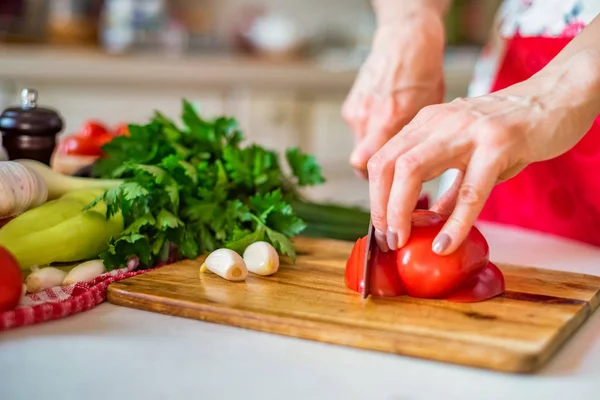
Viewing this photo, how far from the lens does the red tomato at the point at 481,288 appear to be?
961 millimetres

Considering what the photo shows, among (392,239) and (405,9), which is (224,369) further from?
(405,9)

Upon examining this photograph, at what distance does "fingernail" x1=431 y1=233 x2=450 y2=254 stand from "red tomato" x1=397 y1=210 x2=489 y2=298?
13 millimetres

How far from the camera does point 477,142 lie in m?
0.93

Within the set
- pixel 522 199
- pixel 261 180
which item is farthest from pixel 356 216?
pixel 522 199

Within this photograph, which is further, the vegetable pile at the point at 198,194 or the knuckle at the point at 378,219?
the vegetable pile at the point at 198,194

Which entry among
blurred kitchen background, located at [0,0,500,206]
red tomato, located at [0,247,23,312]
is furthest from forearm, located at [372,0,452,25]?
blurred kitchen background, located at [0,0,500,206]

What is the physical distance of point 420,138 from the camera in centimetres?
94

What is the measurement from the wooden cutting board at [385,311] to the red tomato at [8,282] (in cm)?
13

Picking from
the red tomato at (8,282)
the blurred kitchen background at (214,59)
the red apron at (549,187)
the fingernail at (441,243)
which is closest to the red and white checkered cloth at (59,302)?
the red tomato at (8,282)

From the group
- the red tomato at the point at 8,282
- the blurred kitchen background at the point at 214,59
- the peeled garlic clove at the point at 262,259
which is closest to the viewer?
the red tomato at the point at 8,282

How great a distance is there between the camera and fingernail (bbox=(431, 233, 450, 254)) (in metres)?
0.95

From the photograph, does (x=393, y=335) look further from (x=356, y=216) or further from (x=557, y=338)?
(x=356, y=216)

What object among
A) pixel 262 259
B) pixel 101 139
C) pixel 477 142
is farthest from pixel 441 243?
pixel 101 139

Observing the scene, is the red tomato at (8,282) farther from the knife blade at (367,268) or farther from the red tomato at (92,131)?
the red tomato at (92,131)
